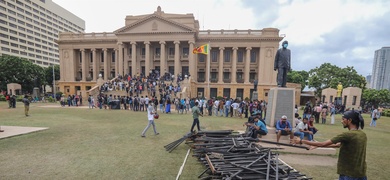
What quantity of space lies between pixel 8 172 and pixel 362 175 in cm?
828

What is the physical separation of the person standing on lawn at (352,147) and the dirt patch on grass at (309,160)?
11.8 feet

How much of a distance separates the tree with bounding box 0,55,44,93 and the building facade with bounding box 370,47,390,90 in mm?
150315

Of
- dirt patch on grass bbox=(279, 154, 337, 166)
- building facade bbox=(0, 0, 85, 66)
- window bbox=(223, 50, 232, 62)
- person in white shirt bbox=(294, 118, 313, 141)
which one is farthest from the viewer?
building facade bbox=(0, 0, 85, 66)

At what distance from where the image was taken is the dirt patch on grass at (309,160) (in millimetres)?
6344

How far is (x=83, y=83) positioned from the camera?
41.3 metres

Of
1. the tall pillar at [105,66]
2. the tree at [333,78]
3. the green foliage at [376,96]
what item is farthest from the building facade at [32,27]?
the green foliage at [376,96]

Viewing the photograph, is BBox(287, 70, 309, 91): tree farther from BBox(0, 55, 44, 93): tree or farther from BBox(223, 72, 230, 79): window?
BBox(0, 55, 44, 93): tree

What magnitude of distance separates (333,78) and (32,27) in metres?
101

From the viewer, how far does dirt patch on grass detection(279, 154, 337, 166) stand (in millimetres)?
6344

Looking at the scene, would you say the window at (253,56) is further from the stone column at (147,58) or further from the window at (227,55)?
the stone column at (147,58)

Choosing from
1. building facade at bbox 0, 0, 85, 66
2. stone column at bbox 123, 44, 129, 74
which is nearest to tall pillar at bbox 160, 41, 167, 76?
stone column at bbox 123, 44, 129, 74

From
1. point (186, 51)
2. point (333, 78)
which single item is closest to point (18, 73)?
point (186, 51)

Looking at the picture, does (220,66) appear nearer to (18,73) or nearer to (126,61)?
(126,61)

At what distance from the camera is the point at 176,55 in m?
36.0
